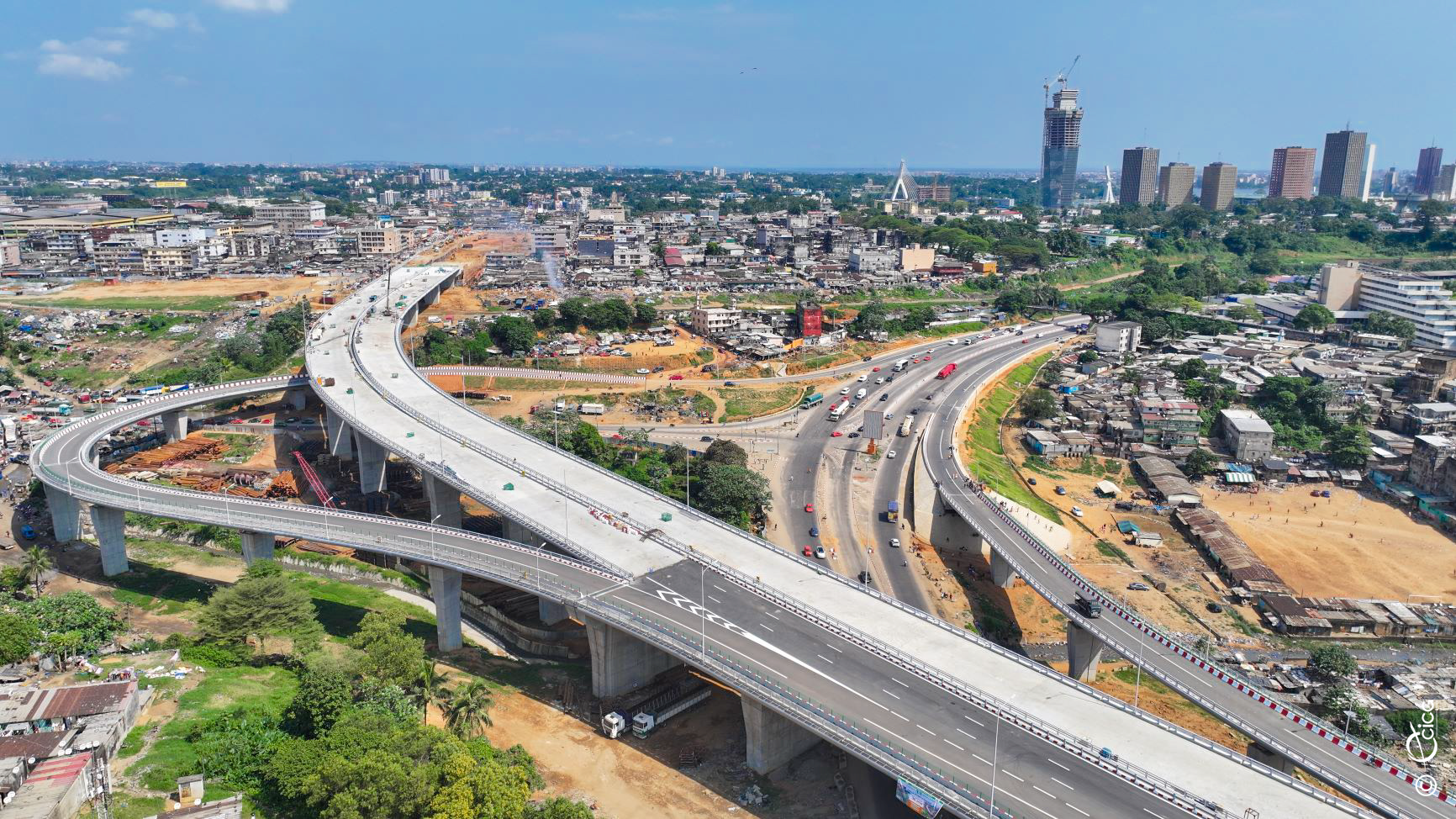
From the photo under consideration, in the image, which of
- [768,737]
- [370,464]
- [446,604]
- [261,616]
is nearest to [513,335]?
[370,464]

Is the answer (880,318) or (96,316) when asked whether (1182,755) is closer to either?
(880,318)

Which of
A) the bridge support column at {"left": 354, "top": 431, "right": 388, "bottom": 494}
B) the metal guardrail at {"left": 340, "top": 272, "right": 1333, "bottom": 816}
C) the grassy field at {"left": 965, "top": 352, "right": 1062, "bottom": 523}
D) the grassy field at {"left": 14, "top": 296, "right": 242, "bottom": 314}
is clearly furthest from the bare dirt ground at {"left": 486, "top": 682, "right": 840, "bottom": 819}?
the grassy field at {"left": 14, "top": 296, "right": 242, "bottom": 314}

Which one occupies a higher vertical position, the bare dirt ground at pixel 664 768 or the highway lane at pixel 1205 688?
the highway lane at pixel 1205 688

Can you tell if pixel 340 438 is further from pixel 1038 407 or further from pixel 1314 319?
pixel 1314 319

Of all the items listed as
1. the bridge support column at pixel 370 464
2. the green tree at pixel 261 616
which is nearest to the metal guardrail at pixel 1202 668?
the green tree at pixel 261 616

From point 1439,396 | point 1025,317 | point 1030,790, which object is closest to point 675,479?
point 1030,790

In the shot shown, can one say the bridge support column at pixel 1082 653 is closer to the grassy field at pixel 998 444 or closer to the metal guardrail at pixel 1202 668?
the metal guardrail at pixel 1202 668
